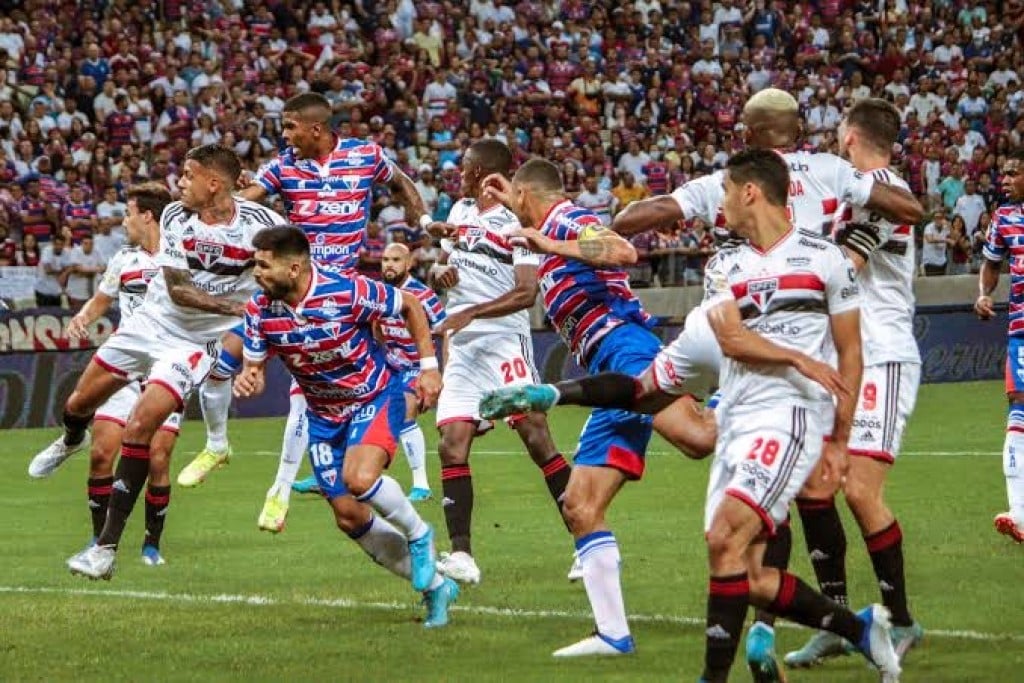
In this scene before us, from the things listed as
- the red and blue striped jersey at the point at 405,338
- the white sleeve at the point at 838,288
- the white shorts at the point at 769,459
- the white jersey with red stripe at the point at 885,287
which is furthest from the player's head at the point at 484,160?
the white shorts at the point at 769,459

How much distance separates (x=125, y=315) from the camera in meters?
13.4

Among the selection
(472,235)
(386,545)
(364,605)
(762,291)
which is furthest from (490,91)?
(762,291)

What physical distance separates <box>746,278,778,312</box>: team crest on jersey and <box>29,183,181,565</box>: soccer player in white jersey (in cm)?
599

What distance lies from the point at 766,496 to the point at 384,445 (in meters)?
2.96

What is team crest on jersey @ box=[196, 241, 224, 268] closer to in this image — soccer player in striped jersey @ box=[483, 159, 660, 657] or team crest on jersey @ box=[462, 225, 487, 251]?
team crest on jersey @ box=[462, 225, 487, 251]

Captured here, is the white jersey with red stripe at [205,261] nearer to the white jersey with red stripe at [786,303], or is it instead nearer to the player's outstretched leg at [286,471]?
the player's outstretched leg at [286,471]

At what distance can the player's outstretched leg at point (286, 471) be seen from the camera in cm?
1300

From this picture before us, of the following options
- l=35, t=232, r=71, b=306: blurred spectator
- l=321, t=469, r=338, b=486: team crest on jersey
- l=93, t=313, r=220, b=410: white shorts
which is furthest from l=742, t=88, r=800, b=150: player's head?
l=35, t=232, r=71, b=306: blurred spectator

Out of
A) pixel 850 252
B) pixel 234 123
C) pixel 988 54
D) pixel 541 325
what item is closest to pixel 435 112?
pixel 234 123

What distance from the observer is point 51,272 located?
24.4m

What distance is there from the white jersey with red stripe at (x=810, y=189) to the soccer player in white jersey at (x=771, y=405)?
38.2 inches

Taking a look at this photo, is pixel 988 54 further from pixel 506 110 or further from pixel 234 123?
pixel 234 123

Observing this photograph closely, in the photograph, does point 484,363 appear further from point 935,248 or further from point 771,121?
point 935,248

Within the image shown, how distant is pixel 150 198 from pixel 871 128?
576cm
